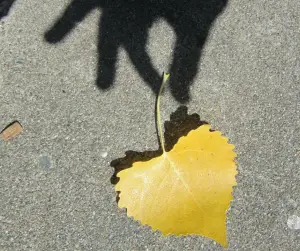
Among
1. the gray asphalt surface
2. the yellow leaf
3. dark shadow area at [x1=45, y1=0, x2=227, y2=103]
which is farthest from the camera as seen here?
dark shadow area at [x1=45, y1=0, x2=227, y2=103]

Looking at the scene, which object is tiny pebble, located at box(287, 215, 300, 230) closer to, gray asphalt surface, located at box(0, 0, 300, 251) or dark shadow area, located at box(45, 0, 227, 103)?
gray asphalt surface, located at box(0, 0, 300, 251)

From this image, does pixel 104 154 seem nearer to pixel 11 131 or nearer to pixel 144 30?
pixel 11 131

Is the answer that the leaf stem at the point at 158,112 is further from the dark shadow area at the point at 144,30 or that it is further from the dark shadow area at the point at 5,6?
the dark shadow area at the point at 5,6

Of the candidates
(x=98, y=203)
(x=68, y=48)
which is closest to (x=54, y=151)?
(x=98, y=203)

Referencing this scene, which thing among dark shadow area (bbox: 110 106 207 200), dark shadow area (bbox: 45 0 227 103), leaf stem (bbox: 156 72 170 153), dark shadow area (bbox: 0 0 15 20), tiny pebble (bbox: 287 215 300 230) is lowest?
tiny pebble (bbox: 287 215 300 230)

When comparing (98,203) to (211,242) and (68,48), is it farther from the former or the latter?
(68,48)

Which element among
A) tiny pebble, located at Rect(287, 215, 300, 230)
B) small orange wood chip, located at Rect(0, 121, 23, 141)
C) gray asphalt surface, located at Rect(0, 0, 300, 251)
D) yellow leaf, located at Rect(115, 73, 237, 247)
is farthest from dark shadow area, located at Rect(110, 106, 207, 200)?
tiny pebble, located at Rect(287, 215, 300, 230)

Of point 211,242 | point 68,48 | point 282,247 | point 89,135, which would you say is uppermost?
point 68,48

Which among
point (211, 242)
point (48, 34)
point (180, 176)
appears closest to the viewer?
point (180, 176)
